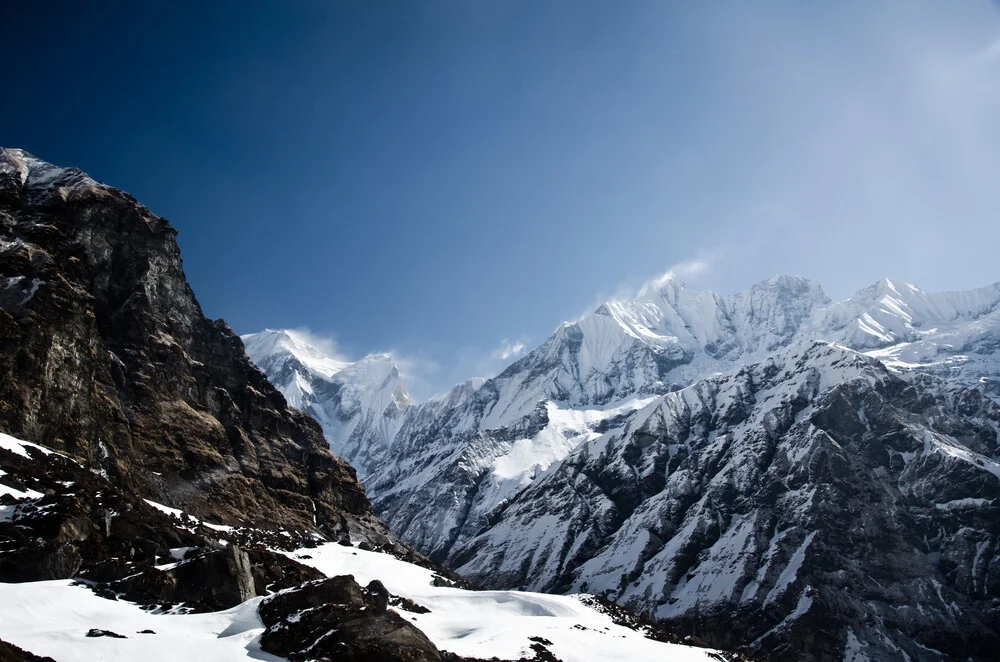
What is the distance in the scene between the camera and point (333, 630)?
31438 millimetres

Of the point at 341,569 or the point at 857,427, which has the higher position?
the point at 857,427

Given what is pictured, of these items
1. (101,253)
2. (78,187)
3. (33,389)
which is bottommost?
(33,389)

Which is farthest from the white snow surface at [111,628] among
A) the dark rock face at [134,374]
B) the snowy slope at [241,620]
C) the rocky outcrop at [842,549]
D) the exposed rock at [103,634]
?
the rocky outcrop at [842,549]

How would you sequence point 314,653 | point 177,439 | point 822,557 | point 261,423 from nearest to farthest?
1. point 314,653
2. point 177,439
3. point 261,423
4. point 822,557

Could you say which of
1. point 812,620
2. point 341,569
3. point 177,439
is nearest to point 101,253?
point 177,439

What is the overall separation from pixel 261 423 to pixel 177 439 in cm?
2345

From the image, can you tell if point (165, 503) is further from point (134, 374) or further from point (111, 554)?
point (111, 554)

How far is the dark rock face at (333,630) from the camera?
30.3m

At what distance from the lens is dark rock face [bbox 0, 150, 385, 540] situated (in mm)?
65000

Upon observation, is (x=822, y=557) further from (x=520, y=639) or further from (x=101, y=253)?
(x=101, y=253)

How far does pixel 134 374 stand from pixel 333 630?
2620 inches

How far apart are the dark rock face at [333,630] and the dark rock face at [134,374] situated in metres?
39.9

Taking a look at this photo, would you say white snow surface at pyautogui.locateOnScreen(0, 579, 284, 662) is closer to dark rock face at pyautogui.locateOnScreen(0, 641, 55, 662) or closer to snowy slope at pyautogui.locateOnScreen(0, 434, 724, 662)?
snowy slope at pyautogui.locateOnScreen(0, 434, 724, 662)

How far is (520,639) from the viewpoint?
46156mm
